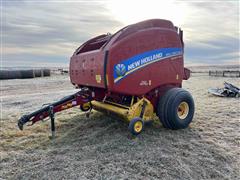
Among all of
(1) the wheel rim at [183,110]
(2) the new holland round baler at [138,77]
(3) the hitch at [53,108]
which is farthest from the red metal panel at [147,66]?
(3) the hitch at [53,108]

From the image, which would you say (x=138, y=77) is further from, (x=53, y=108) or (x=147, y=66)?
(x=53, y=108)

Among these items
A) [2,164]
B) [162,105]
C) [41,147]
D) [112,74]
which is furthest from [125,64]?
[2,164]

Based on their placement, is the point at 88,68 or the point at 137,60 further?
the point at 88,68

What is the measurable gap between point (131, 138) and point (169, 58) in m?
1.81

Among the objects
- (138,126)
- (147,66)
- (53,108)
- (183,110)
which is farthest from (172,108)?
(53,108)

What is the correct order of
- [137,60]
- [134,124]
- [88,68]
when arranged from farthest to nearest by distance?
[88,68], [137,60], [134,124]

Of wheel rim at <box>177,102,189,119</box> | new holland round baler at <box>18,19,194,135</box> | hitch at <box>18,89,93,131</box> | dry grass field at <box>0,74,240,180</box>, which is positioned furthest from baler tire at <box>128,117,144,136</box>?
hitch at <box>18,89,93,131</box>

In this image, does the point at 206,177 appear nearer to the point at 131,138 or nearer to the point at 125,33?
the point at 131,138

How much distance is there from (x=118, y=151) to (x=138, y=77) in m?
1.40

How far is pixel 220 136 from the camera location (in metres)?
4.41

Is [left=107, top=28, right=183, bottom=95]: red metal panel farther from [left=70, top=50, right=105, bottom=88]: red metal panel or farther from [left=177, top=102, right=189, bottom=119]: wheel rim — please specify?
[left=177, top=102, right=189, bottom=119]: wheel rim

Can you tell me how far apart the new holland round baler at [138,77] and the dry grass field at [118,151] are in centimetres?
35

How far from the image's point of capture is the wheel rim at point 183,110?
4.80 metres

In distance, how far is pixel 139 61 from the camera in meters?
4.29
